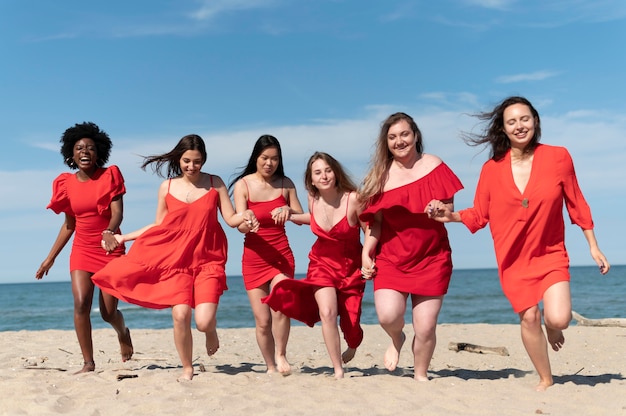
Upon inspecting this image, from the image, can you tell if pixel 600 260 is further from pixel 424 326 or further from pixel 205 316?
pixel 205 316

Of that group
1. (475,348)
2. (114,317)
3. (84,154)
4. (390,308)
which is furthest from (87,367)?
(475,348)

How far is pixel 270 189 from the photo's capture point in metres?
6.93

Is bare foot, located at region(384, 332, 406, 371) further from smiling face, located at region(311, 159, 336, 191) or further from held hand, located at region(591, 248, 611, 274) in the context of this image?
held hand, located at region(591, 248, 611, 274)

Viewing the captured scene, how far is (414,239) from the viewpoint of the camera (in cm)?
629

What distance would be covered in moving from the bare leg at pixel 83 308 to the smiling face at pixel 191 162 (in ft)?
5.25

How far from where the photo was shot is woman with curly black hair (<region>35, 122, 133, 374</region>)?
7219 millimetres

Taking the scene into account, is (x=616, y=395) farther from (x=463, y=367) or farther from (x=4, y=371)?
(x=4, y=371)

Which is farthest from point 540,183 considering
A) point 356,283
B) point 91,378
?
point 91,378

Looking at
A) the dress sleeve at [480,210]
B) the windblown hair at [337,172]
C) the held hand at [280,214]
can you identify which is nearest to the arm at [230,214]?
the held hand at [280,214]

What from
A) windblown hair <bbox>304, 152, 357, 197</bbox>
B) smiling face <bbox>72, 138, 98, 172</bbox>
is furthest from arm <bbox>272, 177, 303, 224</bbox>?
smiling face <bbox>72, 138, 98, 172</bbox>

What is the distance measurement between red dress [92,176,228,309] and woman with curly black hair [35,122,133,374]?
1.22 ft

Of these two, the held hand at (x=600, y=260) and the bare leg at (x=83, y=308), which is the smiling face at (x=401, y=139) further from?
the bare leg at (x=83, y=308)

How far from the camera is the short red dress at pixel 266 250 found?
270 inches

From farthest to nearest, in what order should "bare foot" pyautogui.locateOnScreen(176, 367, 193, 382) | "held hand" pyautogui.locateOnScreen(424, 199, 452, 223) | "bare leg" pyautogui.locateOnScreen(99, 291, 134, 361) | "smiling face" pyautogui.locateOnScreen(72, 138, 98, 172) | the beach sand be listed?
"bare leg" pyautogui.locateOnScreen(99, 291, 134, 361) → "smiling face" pyautogui.locateOnScreen(72, 138, 98, 172) → "bare foot" pyautogui.locateOnScreen(176, 367, 193, 382) → "held hand" pyautogui.locateOnScreen(424, 199, 452, 223) → the beach sand
